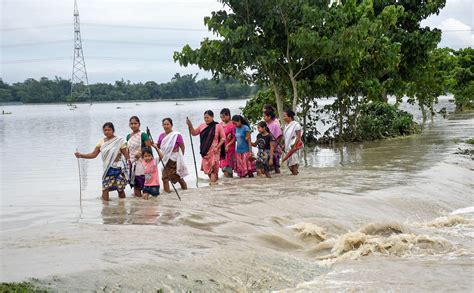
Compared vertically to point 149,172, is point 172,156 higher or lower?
higher

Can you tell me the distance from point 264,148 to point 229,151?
2.56 ft

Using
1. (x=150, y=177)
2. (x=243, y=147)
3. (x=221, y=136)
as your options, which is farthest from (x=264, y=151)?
(x=150, y=177)

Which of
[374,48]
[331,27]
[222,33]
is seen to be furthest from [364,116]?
[222,33]

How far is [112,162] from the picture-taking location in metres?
Answer: 10.1

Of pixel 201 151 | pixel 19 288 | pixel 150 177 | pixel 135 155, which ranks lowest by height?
pixel 19 288

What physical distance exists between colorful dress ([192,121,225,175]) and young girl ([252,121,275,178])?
0.76 meters

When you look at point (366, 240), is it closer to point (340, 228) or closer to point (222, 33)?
point (340, 228)

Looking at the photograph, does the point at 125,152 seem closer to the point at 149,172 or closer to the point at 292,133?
the point at 149,172

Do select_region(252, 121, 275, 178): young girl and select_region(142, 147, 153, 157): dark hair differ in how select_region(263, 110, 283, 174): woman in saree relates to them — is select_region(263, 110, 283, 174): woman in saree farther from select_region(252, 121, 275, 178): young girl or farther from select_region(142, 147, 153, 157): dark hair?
select_region(142, 147, 153, 157): dark hair

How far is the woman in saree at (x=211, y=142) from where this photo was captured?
12.3 meters

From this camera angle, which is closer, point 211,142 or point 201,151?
point 211,142

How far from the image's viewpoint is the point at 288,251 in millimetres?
7613

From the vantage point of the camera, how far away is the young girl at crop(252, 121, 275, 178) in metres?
12.6

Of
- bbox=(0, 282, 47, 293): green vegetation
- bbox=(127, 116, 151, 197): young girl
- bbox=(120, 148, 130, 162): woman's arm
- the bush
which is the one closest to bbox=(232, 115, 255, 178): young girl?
bbox=(127, 116, 151, 197): young girl
